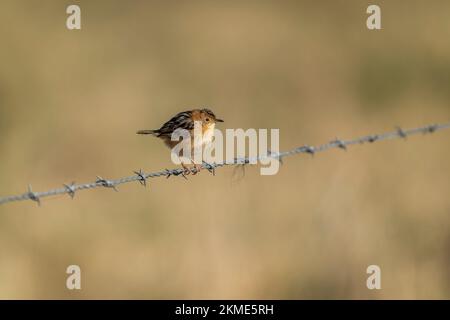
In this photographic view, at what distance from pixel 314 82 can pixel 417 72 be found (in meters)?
1.82

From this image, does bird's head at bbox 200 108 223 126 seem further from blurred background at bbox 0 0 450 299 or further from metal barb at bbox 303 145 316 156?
metal barb at bbox 303 145 316 156

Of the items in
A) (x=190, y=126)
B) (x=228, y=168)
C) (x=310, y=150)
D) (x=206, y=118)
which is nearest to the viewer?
(x=310, y=150)

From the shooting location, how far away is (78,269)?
33.1ft

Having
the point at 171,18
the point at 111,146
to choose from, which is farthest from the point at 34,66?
the point at 171,18

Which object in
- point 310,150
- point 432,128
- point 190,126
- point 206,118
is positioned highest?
point 206,118

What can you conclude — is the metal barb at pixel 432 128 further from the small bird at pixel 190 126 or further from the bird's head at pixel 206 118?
the bird's head at pixel 206 118

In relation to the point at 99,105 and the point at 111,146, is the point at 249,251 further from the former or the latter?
the point at 99,105

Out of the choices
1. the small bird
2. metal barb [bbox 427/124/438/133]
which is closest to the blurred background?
the small bird

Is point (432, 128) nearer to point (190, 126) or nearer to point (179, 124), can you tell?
point (190, 126)

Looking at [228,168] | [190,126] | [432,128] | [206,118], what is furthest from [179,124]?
[432,128]

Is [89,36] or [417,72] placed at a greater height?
[89,36]

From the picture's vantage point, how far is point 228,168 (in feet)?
40.0

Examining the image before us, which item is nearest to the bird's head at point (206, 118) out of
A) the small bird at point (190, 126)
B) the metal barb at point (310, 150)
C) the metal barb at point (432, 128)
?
the small bird at point (190, 126)

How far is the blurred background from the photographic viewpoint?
402 inches
